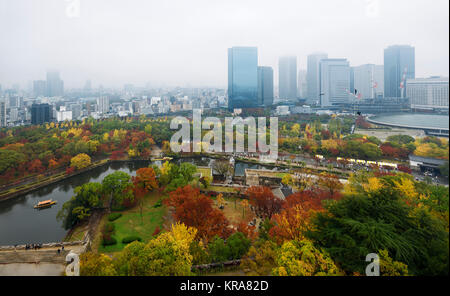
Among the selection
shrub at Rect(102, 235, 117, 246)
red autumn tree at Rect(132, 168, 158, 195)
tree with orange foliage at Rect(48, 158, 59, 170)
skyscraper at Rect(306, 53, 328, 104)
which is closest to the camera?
shrub at Rect(102, 235, 117, 246)

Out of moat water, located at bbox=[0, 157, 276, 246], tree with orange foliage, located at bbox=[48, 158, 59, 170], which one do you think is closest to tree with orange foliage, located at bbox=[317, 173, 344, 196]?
moat water, located at bbox=[0, 157, 276, 246]

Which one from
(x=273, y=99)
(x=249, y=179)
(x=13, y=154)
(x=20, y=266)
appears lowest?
(x=20, y=266)

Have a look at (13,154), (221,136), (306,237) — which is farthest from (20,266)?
(221,136)

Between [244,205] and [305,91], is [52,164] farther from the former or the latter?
[305,91]

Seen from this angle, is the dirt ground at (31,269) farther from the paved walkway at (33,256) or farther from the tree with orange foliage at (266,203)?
the tree with orange foliage at (266,203)

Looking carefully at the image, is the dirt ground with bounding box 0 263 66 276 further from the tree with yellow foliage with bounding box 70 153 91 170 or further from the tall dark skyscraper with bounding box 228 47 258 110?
the tall dark skyscraper with bounding box 228 47 258 110
